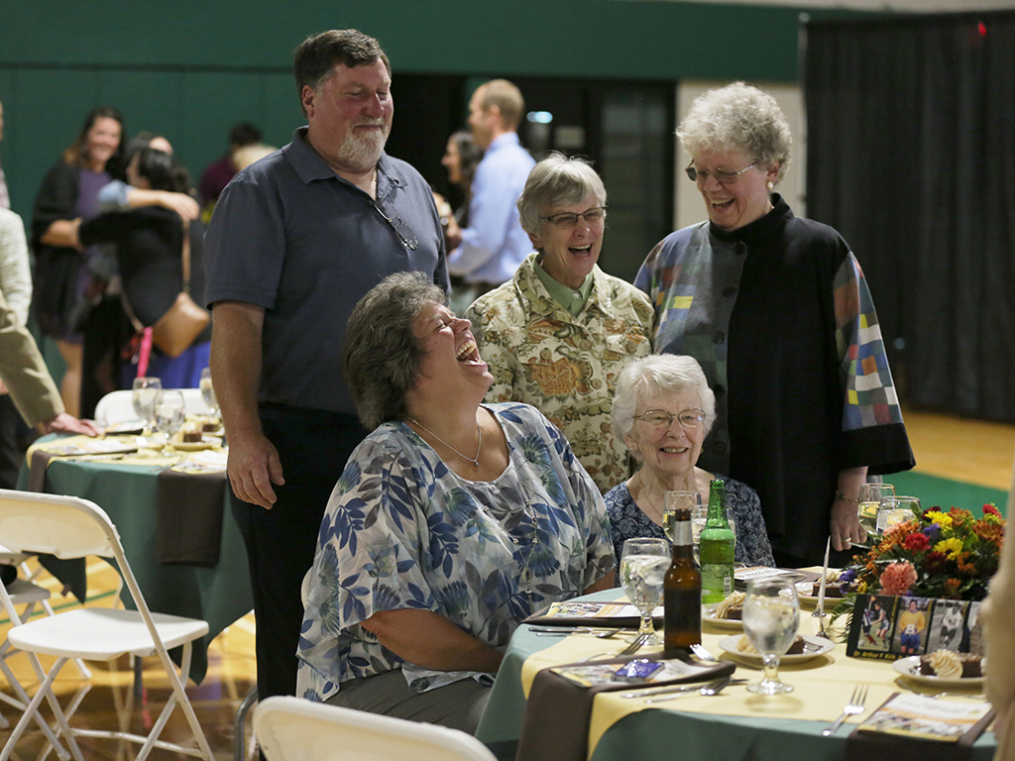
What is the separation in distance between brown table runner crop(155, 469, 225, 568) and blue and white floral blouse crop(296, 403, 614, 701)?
4.30 feet

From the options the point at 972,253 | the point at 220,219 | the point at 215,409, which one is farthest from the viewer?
the point at 972,253

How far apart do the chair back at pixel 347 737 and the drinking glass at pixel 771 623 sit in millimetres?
456

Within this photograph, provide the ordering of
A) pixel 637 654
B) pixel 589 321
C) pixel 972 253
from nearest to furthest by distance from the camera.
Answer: pixel 637 654
pixel 589 321
pixel 972 253

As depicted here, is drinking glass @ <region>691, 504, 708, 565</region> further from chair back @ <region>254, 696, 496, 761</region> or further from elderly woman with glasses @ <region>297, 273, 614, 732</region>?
chair back @ <region>254, 696, 496, 761</region>

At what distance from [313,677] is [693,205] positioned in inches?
326

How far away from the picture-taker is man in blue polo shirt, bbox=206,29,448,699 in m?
2.85

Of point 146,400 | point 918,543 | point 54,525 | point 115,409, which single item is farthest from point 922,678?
point 115,409

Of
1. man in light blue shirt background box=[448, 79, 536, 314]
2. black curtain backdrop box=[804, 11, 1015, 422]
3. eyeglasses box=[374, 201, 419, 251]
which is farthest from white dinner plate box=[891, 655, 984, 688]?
black curtain backdrop box=[804, 11, 1015, 422]

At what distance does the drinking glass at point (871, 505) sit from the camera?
8.22 ft

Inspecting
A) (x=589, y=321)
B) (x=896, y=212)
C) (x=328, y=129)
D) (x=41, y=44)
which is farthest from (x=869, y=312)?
(x=896, y=212)

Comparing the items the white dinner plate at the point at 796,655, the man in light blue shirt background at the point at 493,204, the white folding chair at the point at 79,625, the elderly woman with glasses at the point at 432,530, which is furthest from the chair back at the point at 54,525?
the man in light blue shirt background at the point at 493,204

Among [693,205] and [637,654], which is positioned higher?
[693,205]

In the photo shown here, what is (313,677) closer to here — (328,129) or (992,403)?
(328,129)

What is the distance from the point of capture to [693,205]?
10.1 meters
